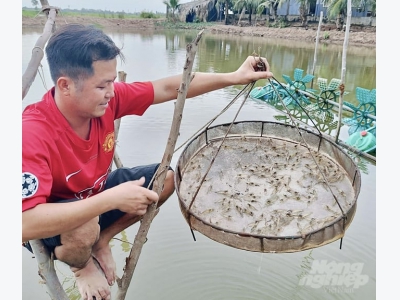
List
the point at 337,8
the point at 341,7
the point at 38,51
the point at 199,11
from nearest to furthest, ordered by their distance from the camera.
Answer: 1. the point at 38,51
2. the point at 337,8
3. the point at 341,7
4. the point at 199,11

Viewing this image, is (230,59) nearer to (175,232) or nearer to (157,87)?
(175,232)

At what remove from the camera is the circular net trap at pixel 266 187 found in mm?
1508

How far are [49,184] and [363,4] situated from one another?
2168 centimetres

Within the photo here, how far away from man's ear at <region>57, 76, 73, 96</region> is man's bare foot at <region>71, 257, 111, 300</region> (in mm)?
758

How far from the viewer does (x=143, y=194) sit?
1348 mm

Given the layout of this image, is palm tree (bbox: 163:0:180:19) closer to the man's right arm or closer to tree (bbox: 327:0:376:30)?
tree (bbox: 327:0:376:30)

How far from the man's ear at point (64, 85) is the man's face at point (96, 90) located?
0.08ft

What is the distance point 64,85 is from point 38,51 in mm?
560

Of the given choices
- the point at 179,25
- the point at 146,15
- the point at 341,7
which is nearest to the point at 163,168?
the point at 341,7

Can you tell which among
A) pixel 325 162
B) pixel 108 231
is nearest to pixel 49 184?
pixel 108 231

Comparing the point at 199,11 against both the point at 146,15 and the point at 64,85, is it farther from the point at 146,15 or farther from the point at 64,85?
the point at 64,85

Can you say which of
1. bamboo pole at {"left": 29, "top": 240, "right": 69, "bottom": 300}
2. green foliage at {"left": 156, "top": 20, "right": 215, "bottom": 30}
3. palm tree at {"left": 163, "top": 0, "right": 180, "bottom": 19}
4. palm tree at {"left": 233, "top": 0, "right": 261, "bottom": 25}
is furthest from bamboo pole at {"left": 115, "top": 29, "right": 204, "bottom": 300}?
palm tree at {"left": 163, "top": 0, "right": 180, "bottom": 19}

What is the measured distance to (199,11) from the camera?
29156 mm

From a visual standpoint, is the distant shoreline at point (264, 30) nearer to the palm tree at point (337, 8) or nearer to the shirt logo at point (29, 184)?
the palm tree at point (337, 8)
